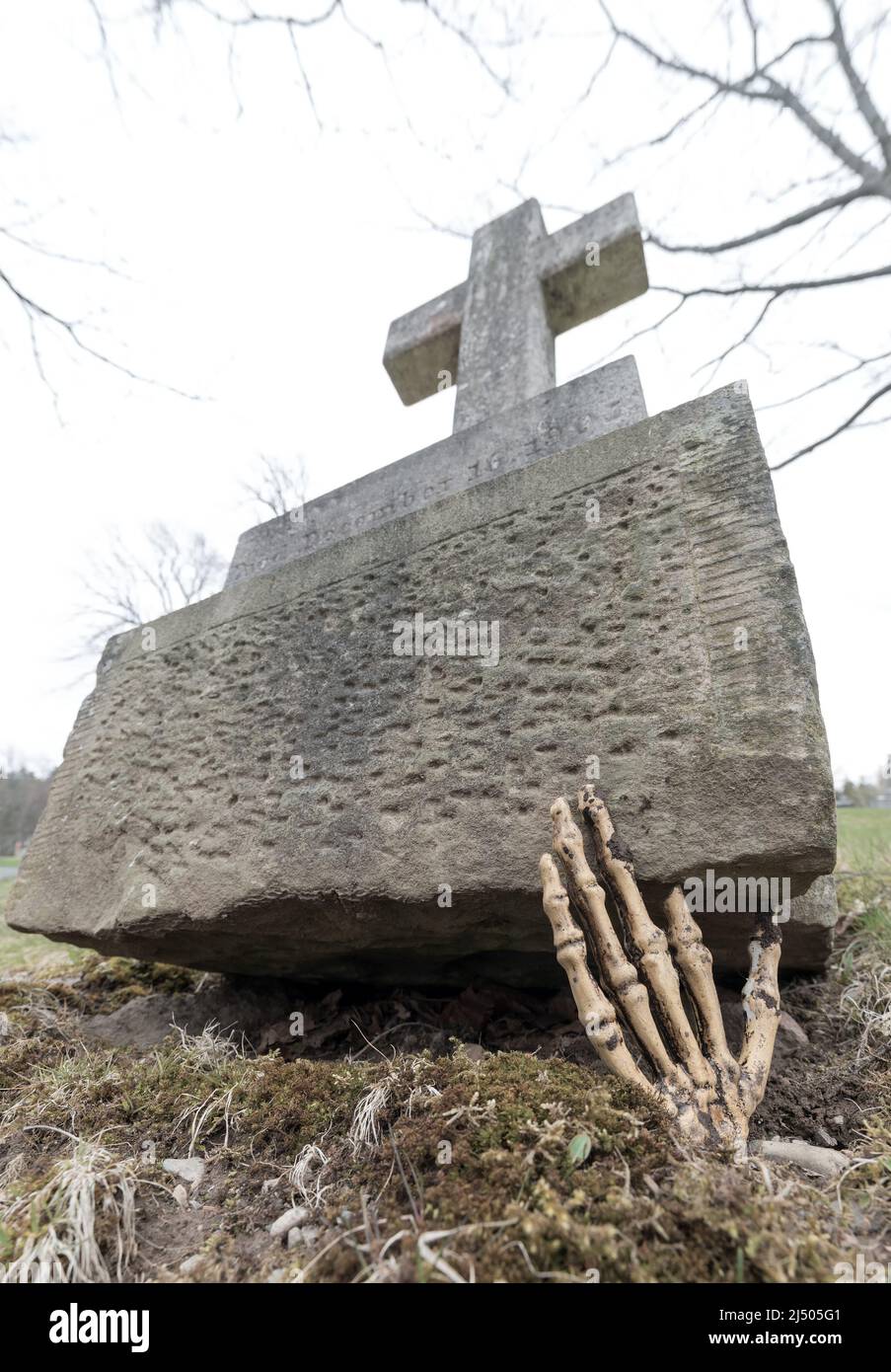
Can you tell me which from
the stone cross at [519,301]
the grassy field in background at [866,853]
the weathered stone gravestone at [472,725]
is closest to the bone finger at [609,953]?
the weathered stone gravestone at [472,725]

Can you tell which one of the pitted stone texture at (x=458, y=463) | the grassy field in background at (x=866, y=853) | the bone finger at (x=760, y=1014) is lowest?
the bone finger at (x=760, y=1014)

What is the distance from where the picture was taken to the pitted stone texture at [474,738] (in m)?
1.57

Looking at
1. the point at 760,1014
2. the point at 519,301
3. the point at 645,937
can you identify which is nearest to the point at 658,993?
the point at 645,937

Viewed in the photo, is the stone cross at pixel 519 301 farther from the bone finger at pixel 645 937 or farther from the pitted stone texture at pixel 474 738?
the bone finger at pixel 645 937

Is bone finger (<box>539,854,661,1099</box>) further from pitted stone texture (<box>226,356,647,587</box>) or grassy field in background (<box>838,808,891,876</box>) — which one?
grassy field in background (<box>838,808,891,876</box>)

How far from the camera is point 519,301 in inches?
143

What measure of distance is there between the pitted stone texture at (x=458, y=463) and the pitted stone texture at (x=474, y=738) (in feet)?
1.76

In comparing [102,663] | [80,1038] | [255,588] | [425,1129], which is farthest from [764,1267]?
[102,663]

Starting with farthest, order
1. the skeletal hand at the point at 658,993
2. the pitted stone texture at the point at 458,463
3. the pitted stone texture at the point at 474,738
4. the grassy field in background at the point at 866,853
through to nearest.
A: the grassy field in background at the point at 866,853 < the pitted stone texture at the point at 458,463 < the pitted stone texture at the point at 474,738 < the skeletal hand at the point at 658,993

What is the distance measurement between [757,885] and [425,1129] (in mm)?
958

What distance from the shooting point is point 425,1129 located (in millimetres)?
1219

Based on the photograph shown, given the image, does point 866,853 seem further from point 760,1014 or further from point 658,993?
point 658,993
